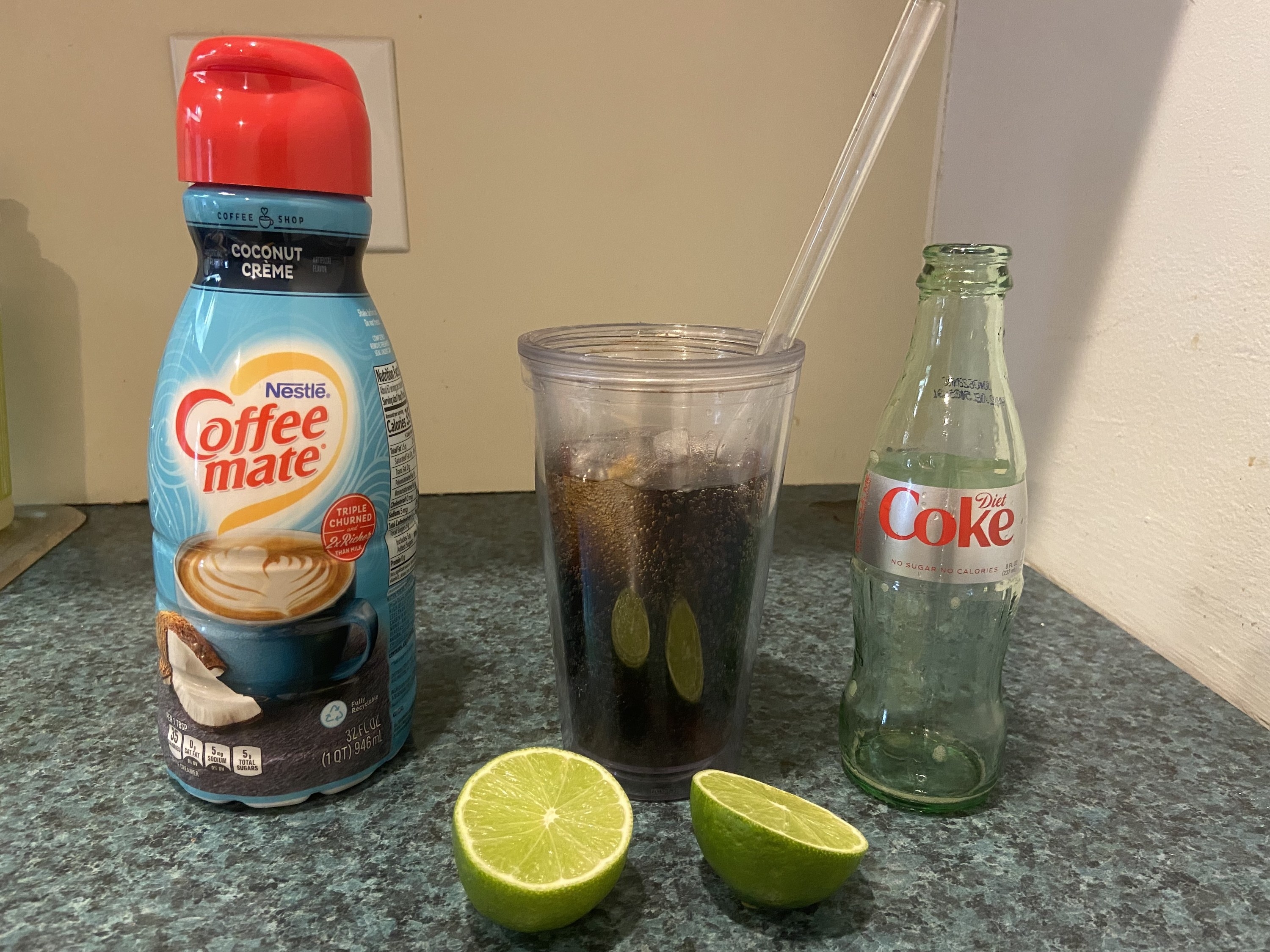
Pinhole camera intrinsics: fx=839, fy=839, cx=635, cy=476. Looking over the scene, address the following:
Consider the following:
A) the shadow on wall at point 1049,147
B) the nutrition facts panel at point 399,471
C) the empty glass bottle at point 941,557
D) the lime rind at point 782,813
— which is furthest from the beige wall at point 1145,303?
the nutrition facts panel at point 399,471

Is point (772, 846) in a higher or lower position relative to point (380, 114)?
lower

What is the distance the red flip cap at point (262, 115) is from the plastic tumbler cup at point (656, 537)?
0.15 m

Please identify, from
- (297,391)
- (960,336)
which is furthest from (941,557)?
(297,391)

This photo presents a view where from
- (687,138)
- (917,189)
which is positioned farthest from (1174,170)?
(687,138)

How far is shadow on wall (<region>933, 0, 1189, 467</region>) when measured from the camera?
0.69 metres

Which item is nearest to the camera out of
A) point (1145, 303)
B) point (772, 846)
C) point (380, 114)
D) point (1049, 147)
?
point (772, 846)

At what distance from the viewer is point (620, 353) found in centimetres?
57

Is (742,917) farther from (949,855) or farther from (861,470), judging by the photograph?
(861,470)

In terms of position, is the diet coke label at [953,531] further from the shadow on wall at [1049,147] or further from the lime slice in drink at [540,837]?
the shadow on wall at [1049,147]

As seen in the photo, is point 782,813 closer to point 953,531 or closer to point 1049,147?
point 953,531

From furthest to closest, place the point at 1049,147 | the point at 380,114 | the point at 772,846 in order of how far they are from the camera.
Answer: the point at 380,114
the point at 1049,147
the point at 772,846

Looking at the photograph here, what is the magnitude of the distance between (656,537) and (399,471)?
6.1 inches

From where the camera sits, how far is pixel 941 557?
476 mm

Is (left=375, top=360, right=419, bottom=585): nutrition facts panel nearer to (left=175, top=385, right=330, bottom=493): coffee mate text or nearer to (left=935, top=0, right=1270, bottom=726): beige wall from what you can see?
(left=175, top=385, right=330, bottom=493): coffee mate text
